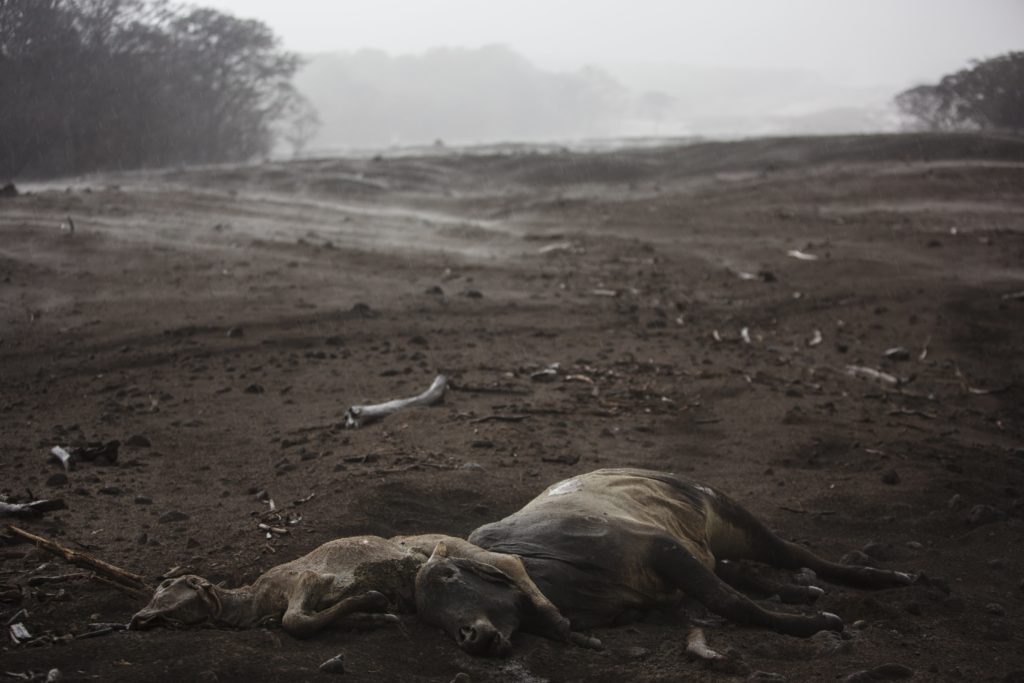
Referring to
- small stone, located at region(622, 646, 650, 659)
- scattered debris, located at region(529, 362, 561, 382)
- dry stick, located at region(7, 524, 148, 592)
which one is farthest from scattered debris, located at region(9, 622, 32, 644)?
scattered debris, located at region(529, 362, 561, 382)

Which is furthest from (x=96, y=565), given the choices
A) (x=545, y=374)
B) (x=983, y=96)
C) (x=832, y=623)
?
(x=983, y=96)

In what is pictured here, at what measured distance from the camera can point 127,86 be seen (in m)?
21.5

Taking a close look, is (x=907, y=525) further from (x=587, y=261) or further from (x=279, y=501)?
(x=587, y=261)

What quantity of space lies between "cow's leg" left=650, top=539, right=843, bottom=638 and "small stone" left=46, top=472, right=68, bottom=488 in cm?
348

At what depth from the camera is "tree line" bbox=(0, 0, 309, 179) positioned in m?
15.1

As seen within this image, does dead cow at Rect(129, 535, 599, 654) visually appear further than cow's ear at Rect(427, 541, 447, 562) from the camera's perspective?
No

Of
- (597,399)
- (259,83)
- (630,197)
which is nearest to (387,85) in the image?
(259,83)

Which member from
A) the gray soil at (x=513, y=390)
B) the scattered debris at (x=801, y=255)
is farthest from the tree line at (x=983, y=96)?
the scattered debris at (x=801, y=255)

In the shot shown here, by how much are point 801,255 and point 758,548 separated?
880cm

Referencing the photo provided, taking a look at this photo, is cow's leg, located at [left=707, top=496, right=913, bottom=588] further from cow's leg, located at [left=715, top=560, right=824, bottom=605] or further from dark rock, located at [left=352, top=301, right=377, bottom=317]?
dark rock, located at [left=352, top=301, right=377, bottom=317]

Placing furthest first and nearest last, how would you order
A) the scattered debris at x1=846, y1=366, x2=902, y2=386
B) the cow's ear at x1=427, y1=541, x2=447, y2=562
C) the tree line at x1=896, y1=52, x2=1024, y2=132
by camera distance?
the tree line at x1=896, y1=52, x2=1024, y2=132 < the scattered debris at x1=846, y1=366, x2=902, y2=386 < the cow's ear at x1=427, y1=541, x2=447, y2=562

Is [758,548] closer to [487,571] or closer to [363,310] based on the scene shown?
[487,571]

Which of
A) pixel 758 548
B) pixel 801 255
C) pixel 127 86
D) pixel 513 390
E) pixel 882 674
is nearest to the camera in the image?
pixel 882 674

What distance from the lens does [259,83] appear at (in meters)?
30.3
